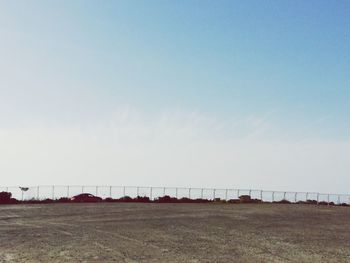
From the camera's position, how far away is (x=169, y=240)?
22641 millimetres

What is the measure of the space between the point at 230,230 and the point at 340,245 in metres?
6.67

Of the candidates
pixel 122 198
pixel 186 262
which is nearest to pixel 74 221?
pixel 186 262

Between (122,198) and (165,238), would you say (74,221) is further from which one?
(122,198)

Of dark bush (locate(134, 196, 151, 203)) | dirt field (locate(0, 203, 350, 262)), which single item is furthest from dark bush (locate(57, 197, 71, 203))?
dirt field (locate(0, 203, 350, 262))

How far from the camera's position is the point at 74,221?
104 feet

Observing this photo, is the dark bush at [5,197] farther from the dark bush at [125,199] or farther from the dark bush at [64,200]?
the dark bush at [125,199]

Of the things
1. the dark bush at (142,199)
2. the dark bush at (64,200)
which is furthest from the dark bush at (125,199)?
the dark bush at (64,200)

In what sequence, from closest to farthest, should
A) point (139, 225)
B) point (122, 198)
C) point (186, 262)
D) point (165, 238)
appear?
1. point (186, 262)
2. point (165, 238)
3. point (139, 225)
4. point (122, 198)

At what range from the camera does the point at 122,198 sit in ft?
208

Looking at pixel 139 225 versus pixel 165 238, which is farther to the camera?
pixel 139 225

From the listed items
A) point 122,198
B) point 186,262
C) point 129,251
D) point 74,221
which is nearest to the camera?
point 186,262

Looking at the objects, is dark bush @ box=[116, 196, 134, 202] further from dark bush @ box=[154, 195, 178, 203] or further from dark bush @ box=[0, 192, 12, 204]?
dark bush @ box=[0, 192, 12, 204]

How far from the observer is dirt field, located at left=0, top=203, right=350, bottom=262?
59.8 ft

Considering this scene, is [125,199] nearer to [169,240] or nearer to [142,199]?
[142,199]
